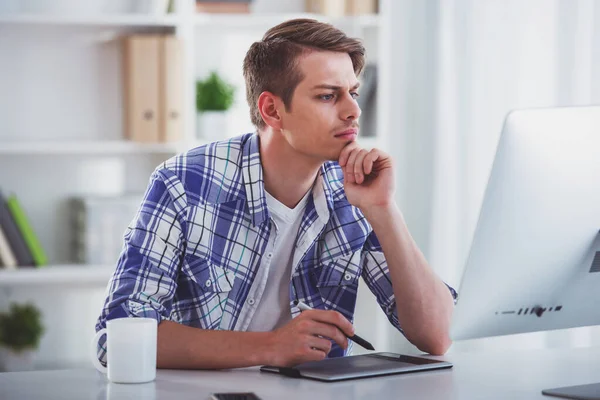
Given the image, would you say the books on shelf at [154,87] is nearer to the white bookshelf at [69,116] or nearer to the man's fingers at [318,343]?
the white bookshelf at [69,116]

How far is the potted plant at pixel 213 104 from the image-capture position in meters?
3.20

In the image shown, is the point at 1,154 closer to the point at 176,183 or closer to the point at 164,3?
the point at 164,3

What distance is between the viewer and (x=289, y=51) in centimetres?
188

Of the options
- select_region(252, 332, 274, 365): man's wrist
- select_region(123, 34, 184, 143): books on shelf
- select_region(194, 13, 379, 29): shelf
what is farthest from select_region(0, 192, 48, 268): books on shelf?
select_region(252, 332, 274, 365): man's wrist

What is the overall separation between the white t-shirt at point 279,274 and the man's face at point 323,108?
0.13 m

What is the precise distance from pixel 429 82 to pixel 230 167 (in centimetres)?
149

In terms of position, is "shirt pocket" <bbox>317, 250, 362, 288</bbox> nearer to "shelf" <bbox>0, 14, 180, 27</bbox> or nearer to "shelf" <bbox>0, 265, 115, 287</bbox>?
"shelf" <bbox>0, 265, 115, 287</bbox>

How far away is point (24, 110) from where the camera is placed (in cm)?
319

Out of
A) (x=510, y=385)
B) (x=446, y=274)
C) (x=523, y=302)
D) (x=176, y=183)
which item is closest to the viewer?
(x=523, y=302)

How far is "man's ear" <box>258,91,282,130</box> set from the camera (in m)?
1.89

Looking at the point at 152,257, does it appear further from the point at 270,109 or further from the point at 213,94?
the point at 213,94

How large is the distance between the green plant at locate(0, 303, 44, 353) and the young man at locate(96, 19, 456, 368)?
57.5 inches

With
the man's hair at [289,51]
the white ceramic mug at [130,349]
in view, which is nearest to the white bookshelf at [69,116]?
the man's hair at [289,51]

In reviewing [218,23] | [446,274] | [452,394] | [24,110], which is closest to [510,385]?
[452,394]
